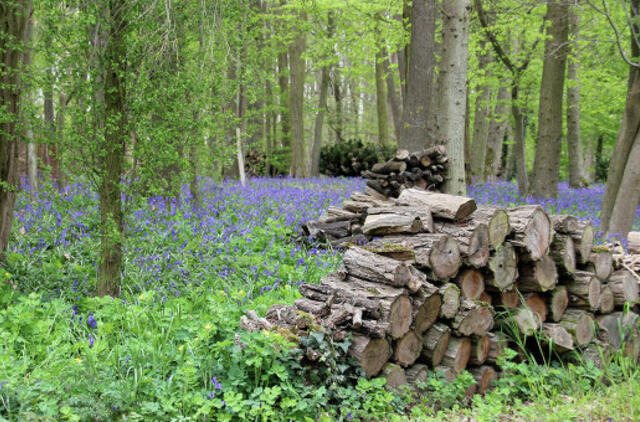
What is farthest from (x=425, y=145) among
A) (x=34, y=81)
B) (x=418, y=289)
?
(x=34, y=81)

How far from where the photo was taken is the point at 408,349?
12.4ft

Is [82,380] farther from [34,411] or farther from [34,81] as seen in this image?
[34,81]

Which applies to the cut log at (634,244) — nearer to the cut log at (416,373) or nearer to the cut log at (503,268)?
the cut log at (503,268)

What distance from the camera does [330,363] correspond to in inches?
124

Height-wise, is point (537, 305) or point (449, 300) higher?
point (449, 300)

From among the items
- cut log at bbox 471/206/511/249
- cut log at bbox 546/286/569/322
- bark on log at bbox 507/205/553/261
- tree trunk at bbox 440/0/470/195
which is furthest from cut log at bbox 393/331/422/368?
tree trunk at bbox 440/0/470/195

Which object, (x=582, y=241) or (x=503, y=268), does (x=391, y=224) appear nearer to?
(x=503, y=268)

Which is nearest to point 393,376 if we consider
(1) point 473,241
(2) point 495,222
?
(1) point 473,241

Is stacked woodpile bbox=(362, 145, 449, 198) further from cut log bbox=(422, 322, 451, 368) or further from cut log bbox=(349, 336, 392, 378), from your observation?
cut log bbox=(349, 336, 392, 378)

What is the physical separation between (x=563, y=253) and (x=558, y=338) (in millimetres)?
816

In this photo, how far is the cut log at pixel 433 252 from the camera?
13.1 ft

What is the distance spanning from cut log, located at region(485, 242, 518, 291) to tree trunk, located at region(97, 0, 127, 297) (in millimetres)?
3314

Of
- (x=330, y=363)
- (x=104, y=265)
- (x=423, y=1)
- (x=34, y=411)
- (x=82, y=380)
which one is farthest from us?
(x=423, y=1)

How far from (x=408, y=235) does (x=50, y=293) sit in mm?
3389
